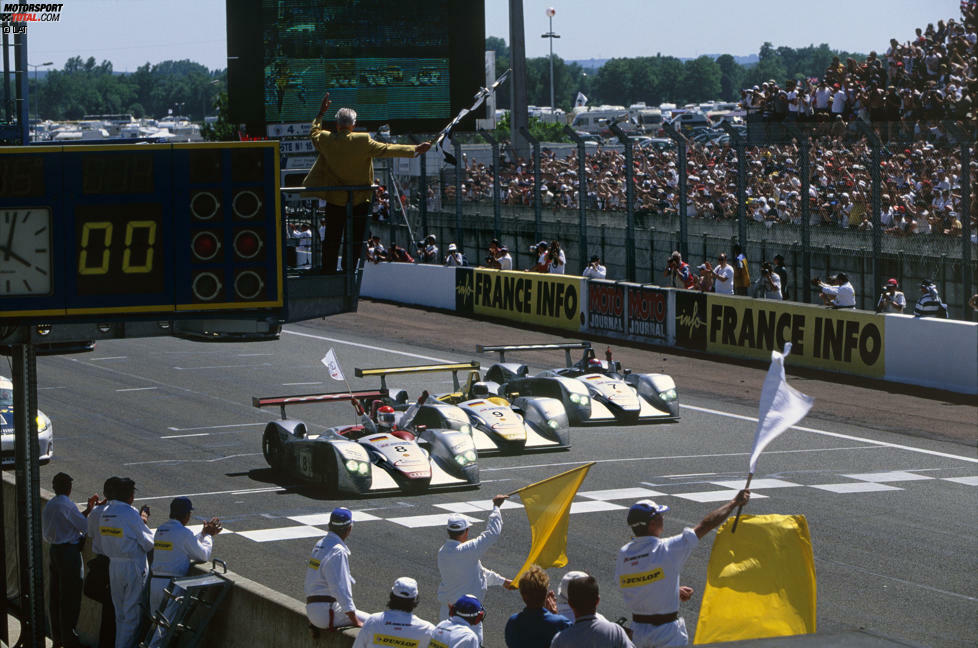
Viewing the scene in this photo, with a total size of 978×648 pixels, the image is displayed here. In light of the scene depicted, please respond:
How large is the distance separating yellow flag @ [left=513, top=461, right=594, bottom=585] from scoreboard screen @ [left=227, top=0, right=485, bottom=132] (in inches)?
1012

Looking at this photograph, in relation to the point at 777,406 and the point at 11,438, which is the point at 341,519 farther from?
the point at 11,438

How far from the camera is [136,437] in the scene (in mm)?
23234

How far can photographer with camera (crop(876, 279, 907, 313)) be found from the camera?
85.5ft

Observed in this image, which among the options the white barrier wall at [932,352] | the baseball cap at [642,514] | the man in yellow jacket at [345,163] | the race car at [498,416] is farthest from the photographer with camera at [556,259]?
the baseball cap at [642,514]

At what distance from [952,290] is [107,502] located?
58.1 feet

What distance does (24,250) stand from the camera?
10.9 meters

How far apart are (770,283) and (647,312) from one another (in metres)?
3.77

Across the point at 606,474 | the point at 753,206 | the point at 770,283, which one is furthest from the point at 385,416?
the point at 753,206

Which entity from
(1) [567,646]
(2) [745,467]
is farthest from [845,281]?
Answer: (1) [567,646]

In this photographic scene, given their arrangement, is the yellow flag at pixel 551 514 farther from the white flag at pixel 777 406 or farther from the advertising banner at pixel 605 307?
the advertising banner at pixel 605 307

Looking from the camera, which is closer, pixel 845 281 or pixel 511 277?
pixel 845 281

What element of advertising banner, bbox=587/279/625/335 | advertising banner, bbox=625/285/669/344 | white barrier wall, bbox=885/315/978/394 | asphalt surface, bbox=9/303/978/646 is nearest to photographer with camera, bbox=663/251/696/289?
advertising banner, bbox=625/285/669/344

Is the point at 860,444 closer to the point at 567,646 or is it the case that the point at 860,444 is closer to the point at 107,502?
the point at 107,502

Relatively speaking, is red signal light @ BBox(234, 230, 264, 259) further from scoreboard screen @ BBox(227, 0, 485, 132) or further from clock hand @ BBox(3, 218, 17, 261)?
scoreboard screen @ BBox(227, 0, 485, 132)
